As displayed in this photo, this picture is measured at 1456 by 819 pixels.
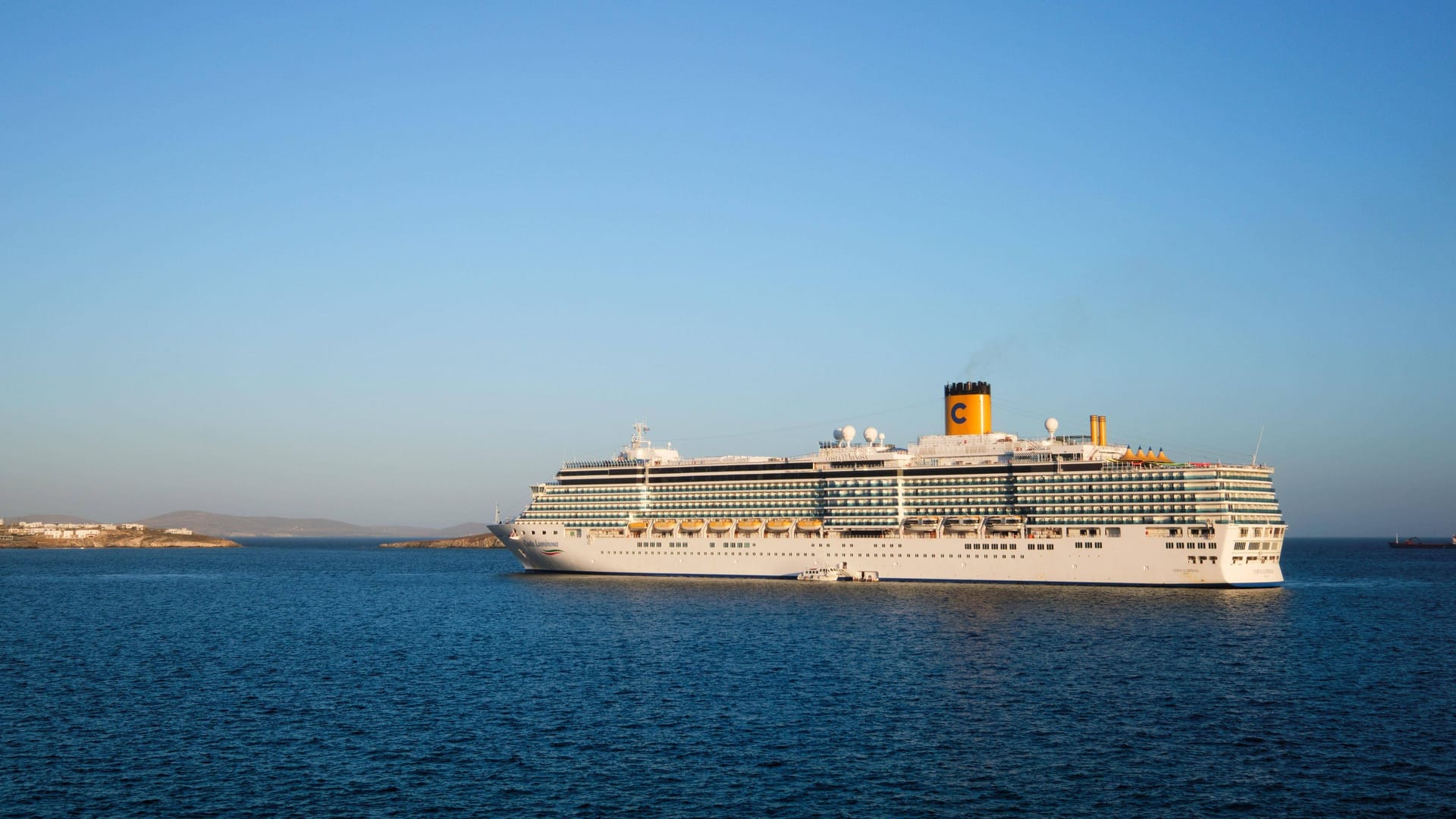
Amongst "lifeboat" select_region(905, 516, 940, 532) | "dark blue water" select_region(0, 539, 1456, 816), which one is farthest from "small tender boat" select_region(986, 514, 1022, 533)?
"dark blue water" select_region(0, 539, 1456, 816)

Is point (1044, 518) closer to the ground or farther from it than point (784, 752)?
farther from it

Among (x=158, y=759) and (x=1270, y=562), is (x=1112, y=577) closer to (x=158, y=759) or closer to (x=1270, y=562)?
(x=1270, y=562)

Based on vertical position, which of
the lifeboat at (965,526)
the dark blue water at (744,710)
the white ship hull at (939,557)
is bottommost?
the dark blue water at (744,710)

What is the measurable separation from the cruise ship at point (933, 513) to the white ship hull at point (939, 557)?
123mm

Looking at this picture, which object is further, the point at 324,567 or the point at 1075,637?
the point at 324,567

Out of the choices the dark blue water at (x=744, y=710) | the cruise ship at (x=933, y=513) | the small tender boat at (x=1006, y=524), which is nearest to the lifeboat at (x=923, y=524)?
the cruise ship at (x=933, y=513)

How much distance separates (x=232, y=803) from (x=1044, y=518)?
69.8m

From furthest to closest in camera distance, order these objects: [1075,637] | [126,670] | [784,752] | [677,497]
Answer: [677,497] < [1075,637] < [126,670] < [784,752]

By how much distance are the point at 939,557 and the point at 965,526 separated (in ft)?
11.5

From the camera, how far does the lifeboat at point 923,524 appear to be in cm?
9119

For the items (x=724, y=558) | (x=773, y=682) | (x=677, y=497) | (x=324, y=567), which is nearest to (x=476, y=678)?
(x=773, y=682)

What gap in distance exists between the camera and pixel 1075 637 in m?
55.8

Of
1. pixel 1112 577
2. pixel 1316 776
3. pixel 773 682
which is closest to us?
pixel 1316 776

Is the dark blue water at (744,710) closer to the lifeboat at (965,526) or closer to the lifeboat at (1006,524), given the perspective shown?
the lifeboat at (1006,524)
